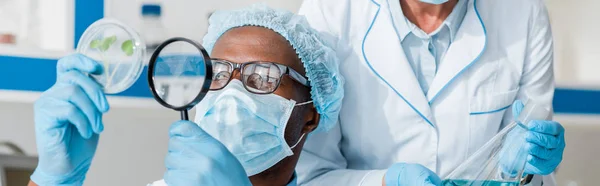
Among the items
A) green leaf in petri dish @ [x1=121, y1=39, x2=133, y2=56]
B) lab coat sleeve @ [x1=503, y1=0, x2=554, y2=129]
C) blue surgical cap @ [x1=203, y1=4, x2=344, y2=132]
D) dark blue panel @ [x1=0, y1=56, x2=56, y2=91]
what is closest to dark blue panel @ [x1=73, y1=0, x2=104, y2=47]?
dark blue panel @ [x1=0, y1=56, x2=56, y2=91]

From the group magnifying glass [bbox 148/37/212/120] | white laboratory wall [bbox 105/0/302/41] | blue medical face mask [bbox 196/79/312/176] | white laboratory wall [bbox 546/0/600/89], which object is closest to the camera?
magnifying glass [bbox 148/37/212/120]

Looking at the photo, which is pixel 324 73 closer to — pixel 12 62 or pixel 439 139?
pixel 439 139

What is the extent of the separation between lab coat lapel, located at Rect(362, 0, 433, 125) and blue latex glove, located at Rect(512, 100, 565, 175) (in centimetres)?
25

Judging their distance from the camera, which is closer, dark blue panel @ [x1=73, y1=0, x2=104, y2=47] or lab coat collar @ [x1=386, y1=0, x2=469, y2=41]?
lab coat collar @ [x1=386, y1=0, x2=469, y2=41]

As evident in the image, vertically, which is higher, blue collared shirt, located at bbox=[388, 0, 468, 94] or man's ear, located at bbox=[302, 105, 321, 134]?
blue collared shirt, located at bbox=[388, 0, 468, 94]

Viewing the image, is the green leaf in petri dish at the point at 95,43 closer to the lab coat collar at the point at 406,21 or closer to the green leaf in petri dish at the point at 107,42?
the green leaf in petri dish at the point at 107,42

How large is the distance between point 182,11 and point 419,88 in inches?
54.1

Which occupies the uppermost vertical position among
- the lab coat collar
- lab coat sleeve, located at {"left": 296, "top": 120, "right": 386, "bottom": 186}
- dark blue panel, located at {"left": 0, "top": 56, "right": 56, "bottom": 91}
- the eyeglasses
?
the lab coat collar

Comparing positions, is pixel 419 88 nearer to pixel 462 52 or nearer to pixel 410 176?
pixel 462 52

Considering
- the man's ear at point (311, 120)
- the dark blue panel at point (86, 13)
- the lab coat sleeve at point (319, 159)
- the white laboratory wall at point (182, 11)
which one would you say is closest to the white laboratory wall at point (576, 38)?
the white laboratory wall at point (182, 11)

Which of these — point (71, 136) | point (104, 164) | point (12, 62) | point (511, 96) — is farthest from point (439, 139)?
point (12, 62)

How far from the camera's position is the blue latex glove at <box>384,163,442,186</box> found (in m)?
1.38

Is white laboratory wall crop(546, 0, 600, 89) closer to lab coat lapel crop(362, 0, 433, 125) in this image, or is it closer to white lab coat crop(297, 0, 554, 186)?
white lab coat crop(297, 0, 554, 186)

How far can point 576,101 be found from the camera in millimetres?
2732
